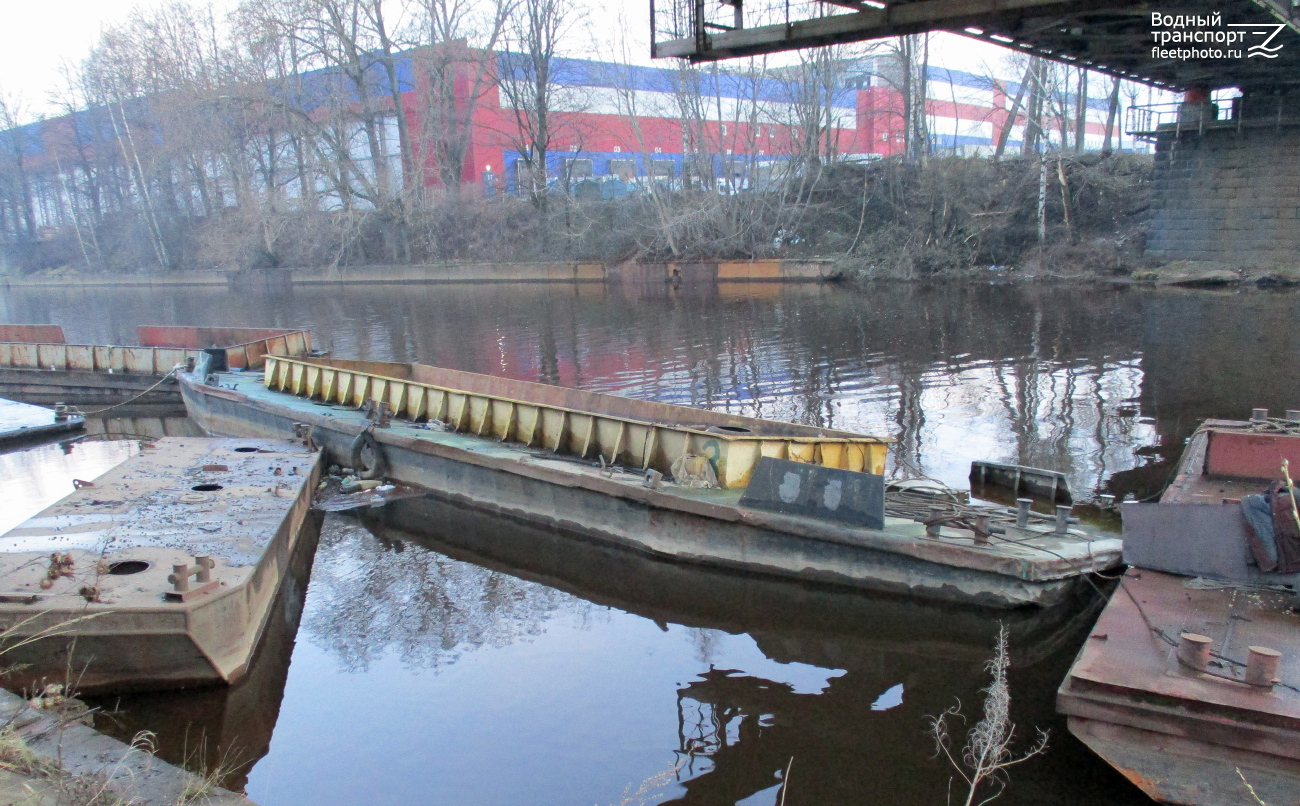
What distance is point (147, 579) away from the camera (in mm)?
6906

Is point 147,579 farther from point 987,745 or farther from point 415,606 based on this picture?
point 987,745

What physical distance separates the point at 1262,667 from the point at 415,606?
6.92 metres

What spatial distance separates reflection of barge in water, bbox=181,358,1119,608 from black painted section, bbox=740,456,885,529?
101 mm

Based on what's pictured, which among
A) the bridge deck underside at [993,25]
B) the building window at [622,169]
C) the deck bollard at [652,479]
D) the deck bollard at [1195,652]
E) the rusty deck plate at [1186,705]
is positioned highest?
the building window at [622,169]

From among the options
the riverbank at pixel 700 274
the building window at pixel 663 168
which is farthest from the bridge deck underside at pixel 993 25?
the building window at pixel 663 168

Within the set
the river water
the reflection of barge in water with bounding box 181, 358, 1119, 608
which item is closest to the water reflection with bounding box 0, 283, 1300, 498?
the river water

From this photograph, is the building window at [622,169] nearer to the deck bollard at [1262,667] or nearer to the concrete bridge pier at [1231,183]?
the concrete bridge pier at [1231,183]

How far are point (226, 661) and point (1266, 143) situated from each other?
3459 centimetres

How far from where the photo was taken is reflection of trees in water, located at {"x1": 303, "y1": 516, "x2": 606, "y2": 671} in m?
7.52

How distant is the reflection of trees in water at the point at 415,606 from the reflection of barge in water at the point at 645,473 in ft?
4.14

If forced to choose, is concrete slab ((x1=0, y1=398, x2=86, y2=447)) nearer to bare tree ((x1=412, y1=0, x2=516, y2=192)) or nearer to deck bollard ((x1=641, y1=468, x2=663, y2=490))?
deck bollard ((x1=641, y1=468, x2=663, y2=490))

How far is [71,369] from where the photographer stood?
19953mm

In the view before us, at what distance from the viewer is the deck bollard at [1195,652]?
5027 millimetres

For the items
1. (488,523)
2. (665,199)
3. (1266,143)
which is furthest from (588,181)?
(488,523)
